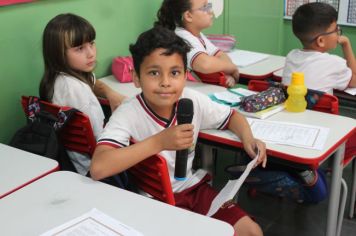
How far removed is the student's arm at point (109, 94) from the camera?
2463mm

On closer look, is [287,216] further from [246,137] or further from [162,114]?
[162,114]

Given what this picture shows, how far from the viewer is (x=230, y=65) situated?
2.89 metres

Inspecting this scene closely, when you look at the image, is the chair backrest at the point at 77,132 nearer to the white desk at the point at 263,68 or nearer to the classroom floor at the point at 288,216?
the classroom floor at the point at 288,216

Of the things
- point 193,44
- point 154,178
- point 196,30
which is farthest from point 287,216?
point 154,178

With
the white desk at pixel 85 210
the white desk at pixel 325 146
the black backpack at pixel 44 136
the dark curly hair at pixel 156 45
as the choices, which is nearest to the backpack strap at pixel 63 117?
the black backpack at pixel 44 136

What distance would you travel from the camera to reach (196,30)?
9.73 feet

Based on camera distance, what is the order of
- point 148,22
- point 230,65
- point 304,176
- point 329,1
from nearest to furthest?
point 304,176 → point 230,65 → point 148,22 → point 329,1

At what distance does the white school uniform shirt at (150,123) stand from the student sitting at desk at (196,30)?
781mm

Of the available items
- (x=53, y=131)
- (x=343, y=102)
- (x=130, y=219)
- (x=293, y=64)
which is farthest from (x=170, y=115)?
(x=343, y=102)

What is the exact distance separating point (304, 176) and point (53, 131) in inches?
44.0

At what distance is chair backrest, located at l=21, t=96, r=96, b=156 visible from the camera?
2.02 m

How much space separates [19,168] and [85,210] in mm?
416

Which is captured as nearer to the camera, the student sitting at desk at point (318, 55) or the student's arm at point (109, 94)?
the student's arm at point (109, 94)

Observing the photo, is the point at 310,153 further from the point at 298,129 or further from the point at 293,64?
the point at 293,64
